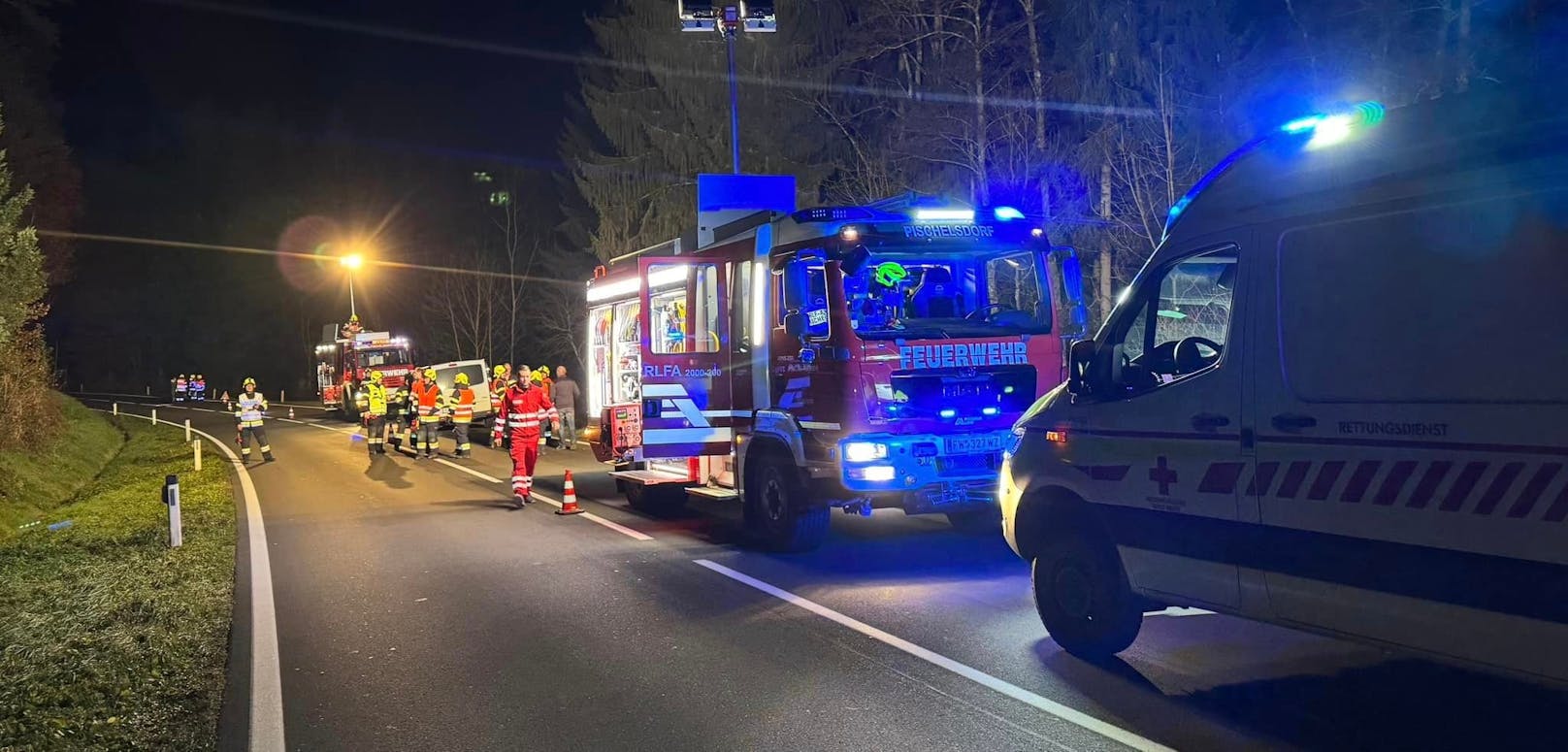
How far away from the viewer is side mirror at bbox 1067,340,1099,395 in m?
6.00

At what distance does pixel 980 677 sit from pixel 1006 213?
475 cm

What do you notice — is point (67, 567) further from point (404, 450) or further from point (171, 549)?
point (404, 450)

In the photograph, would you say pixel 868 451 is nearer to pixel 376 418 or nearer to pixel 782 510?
pixel 782 510

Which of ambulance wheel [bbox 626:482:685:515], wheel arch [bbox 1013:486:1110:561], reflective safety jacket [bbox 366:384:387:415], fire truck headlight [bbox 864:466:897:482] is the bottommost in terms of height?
ambulance wheel [bbox 626:482:685:515]

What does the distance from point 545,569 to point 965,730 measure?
5.20 metres

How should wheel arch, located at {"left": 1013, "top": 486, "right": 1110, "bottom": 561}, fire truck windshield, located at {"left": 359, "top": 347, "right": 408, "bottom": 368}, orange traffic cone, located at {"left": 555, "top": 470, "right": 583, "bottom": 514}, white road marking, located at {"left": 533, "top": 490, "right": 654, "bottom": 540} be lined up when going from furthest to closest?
fire truck windshield, located at {"left": 359, "top": 347, "right": 408, "bottom": 368}
orange traffic cone, located at {"left": 555, "top": 470, "right": 583, "bottom": 514}
white road marking, located at {"left": 533, "top": 490, "right": 654, "bottom": 540}
wheel arch, located at {"left": 1013, "top": 486, "right": 1110, "bottom": 561}

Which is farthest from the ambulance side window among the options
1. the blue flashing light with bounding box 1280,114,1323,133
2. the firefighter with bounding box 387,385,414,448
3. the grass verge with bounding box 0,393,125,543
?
the firefighter with bounding box 387,385,414,448

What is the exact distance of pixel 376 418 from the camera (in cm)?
2106

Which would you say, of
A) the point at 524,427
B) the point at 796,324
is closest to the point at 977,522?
the point at 796,324

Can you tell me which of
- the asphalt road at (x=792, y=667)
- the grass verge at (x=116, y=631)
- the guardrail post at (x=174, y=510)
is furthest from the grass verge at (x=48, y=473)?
the asphalt road at (x=792, y=667)

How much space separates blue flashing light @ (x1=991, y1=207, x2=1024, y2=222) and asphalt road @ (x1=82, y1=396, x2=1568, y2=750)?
287 cm

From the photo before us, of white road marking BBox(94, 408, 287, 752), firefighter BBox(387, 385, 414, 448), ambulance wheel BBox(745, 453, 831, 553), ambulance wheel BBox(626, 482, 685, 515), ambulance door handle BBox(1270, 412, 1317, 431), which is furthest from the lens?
firefighter BBox(387, 385, 414, 448)

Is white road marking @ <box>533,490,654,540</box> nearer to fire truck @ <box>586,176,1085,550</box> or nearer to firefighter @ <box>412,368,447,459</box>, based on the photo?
fire truck @ <box>586,176,1085,550</box>

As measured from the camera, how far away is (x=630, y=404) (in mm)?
12203
